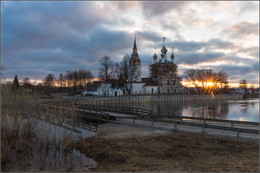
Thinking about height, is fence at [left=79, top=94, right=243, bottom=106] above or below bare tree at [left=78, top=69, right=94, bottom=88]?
below

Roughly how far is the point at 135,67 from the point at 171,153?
3092 inches

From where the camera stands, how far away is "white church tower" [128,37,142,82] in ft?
Answer: 278

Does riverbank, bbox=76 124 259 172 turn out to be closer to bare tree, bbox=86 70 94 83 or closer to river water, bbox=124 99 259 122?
river water, bbox=124 99 259 122

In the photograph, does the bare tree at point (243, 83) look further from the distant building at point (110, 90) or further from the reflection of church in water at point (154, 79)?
the distant building at point (110, 90)

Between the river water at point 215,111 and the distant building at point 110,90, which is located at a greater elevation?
the distant building at point 110,90

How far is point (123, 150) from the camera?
37.2 ft

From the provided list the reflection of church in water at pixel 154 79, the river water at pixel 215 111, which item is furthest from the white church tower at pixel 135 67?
the river water at pixel 215 111

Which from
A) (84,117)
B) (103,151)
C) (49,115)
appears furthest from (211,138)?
(84,117)

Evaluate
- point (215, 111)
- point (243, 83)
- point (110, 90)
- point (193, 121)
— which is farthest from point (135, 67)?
point (243, 83)

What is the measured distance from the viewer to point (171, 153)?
1066 cm

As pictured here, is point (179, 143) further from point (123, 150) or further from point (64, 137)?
point (64, 137)

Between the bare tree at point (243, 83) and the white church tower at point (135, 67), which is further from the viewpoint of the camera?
the bare tree at point (243, 83)

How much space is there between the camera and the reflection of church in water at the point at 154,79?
280 feet

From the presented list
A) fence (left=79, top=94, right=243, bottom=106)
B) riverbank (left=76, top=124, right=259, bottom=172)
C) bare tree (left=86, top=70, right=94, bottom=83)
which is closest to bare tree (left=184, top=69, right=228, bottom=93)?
fence (left=79, top=94, right=243, bottom=106)
